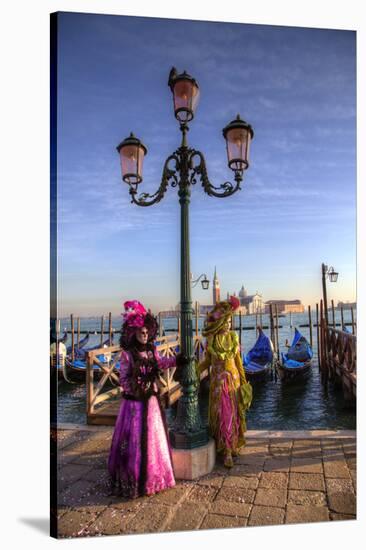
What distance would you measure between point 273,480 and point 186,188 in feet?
7.92

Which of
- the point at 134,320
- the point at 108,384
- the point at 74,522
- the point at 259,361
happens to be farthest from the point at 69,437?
the point at 259,361

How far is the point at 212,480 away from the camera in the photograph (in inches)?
121

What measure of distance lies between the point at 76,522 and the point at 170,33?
3.63 m

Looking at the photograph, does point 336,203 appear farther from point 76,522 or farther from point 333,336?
point 333,336

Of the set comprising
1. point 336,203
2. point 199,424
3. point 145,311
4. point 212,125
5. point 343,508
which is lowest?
point 343,508

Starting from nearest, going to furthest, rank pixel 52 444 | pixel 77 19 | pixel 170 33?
1. pixel 52 444
2. pixel 77 19
3. pixel 170 33

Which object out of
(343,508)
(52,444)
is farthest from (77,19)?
(343,508)

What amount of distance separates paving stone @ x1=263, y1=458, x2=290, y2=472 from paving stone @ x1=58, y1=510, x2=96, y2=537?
4.80 ft

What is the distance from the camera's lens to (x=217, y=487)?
2.96 meters

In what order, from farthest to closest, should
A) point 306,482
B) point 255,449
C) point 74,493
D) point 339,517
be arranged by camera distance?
point 255,449, point 306,482, point 74,493, point 339,517

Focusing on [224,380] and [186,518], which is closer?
[186,518]

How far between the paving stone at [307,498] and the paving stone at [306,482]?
0.04m

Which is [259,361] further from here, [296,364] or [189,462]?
[189,462]

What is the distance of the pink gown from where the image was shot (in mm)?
2812
